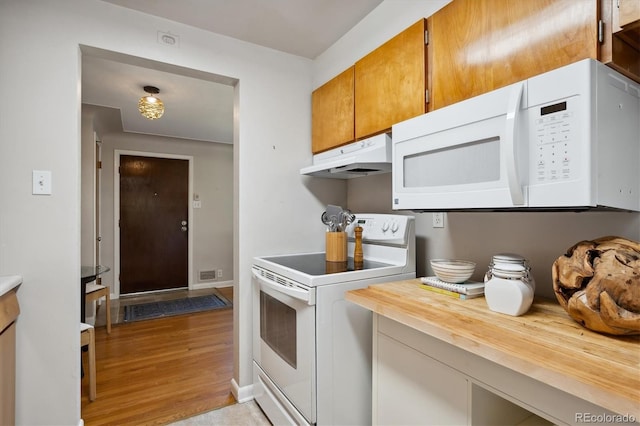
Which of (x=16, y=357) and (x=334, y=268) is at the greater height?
(x=334, y=268)

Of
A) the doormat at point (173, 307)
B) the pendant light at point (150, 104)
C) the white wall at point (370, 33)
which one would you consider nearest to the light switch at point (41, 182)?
the pendant light at point (150, 104)

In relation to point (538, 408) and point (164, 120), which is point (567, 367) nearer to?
point (538, 408)

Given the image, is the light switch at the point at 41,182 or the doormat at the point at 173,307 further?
the doormat at the point at 173,307

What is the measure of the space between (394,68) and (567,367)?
1.37m

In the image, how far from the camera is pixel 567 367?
671 millimetres

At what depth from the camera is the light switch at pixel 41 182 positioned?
1.53 metres

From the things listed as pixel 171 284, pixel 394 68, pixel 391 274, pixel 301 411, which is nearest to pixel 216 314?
pixel 171 284

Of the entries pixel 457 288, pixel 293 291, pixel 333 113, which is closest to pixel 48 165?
pixel 293 291

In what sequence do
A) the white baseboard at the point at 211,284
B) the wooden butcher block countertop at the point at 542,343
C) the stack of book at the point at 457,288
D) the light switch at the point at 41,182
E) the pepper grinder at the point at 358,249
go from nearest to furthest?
the wooden butcher block countertop at the point at 542,343 → the stack of book at the point at 457,288 → the light switch at the point at 41,182 → the pepper grinder at the point at 358,249 → the white baseboard at the point at 211,284

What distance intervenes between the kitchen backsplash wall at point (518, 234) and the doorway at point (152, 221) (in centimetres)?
396

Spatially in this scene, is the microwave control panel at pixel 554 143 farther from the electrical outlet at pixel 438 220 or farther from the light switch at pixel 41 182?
the light switch at pixel 41 182

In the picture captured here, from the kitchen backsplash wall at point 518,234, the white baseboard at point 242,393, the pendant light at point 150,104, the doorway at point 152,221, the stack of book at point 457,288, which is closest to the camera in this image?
the kitchen backsplash wall at point 518,234

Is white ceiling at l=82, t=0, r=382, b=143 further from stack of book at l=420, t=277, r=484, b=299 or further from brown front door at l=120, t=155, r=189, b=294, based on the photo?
stack of book at l=420, t=277, r=484, b=299

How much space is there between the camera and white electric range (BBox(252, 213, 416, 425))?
141 cm
